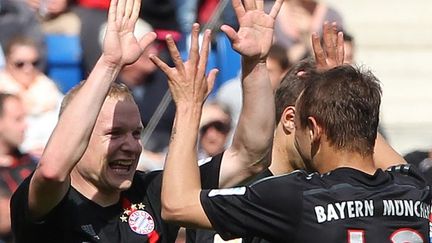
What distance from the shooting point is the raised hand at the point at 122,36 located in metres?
4.48

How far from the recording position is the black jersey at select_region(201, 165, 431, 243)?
412 centimetres

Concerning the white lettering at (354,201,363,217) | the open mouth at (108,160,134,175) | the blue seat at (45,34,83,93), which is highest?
the white lettering at (354,201,363,217)

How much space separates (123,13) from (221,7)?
4926 millimetres

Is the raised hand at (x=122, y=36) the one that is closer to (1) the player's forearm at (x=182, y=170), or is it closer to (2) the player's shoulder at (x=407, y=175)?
(1) the player's forearm at (x=182, y=170)

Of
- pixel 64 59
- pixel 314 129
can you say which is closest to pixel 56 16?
pixel 64 59

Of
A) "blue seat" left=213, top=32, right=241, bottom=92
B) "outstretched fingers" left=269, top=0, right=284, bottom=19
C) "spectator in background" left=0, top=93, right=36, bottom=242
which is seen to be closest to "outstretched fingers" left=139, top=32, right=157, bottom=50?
"outstretched fingers" left=269, top=0, right=284, bottom=19

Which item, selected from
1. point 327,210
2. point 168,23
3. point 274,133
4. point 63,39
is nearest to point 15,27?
point 63,39

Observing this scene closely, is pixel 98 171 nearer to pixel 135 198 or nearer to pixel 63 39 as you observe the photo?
pixel 135 198

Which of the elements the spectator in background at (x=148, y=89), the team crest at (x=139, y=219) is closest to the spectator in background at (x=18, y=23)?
the spectator in background at (x=148, y=89)

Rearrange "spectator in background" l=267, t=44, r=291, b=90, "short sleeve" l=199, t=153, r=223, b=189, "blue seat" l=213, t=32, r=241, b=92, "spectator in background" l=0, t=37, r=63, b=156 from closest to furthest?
"short sleeve" l=199, t=153, r=223, b=189
"spectator in background" l=267, t=44, r=291, b=90
"spectator in background" l=0, t=37, r=63, b=156
"blue seat" l=213, t=32, r=241, b=92

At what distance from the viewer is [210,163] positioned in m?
5.00

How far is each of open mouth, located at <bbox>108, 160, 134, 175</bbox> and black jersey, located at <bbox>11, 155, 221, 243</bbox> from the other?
12 cm

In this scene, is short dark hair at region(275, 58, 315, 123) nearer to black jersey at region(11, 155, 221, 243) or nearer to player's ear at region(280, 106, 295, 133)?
player's ear at region(280, 106, 295, 133)

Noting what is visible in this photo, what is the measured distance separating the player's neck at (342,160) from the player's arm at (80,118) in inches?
30.5
